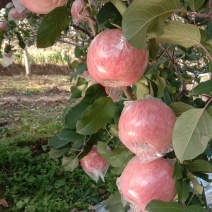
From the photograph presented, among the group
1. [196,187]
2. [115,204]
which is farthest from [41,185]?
[196,187]

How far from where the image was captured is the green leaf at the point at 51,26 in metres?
0.75

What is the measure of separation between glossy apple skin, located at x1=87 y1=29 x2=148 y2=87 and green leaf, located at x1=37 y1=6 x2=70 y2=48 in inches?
5.7

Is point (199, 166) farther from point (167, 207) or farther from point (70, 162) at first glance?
point (70, 162)

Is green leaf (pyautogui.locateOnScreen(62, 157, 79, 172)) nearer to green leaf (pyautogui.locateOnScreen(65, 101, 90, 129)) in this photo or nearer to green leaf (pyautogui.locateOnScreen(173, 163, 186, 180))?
green leaf (pyautogui.locateOnScreen(65, 101, 90, 129))

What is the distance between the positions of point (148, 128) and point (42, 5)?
28 cm

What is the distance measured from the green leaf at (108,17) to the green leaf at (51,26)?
111mm

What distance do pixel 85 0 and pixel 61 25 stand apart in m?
0.07

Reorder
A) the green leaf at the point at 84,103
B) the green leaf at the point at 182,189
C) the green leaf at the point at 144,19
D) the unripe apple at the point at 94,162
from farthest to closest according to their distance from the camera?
the unripe apple at the point at 94,162, the green leaf at the point at 84,103, the green leaf at the point at 182,189, the green leaf at the point at 144,19

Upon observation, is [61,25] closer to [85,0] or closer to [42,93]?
[85,0]

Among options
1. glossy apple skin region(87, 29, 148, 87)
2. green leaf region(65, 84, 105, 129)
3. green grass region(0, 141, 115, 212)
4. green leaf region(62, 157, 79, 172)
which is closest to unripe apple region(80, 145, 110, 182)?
green leaf region(62, 157, 79, 172)

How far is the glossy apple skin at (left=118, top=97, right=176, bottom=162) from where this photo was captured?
25.0 inches

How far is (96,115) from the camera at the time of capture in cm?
73

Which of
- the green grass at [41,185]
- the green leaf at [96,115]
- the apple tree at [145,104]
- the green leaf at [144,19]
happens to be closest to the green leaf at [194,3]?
Result: the apple tree at [145,104]

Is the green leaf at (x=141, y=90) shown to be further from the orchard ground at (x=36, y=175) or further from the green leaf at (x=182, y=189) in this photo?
the orchard ground at (x=36, y=175)
